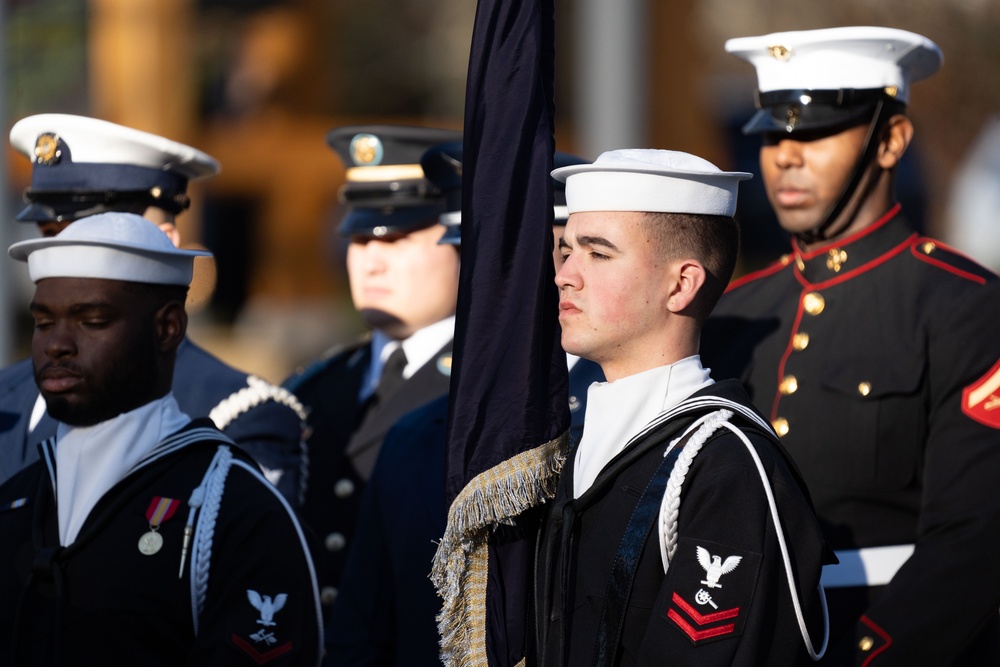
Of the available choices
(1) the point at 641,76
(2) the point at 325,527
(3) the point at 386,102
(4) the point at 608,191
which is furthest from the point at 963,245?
(4) the point at 608,191

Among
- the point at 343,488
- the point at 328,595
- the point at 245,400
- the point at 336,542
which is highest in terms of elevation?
the point at 245,400

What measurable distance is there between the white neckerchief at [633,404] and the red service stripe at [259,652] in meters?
0.74

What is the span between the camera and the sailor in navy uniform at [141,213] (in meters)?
4.23

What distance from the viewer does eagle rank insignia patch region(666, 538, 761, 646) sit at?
251 centimetres

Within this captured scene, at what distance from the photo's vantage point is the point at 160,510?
3158mm

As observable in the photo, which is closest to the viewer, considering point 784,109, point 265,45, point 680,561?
point 680,561

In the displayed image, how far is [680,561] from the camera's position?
8.43ft

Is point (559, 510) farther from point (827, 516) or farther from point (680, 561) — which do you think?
point (827, 516)

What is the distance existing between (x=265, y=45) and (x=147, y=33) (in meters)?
1.24

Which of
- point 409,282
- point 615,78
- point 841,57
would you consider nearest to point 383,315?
point 409,282

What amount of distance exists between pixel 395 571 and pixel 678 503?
4.00ft

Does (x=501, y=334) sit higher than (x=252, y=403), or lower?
higher

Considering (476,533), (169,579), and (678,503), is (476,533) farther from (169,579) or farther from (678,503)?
(169,579)

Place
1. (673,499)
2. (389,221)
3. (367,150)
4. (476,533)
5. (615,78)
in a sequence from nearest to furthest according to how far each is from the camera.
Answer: (673,499)
(476,533)
(389,221)
(367,150)
(615,78)
